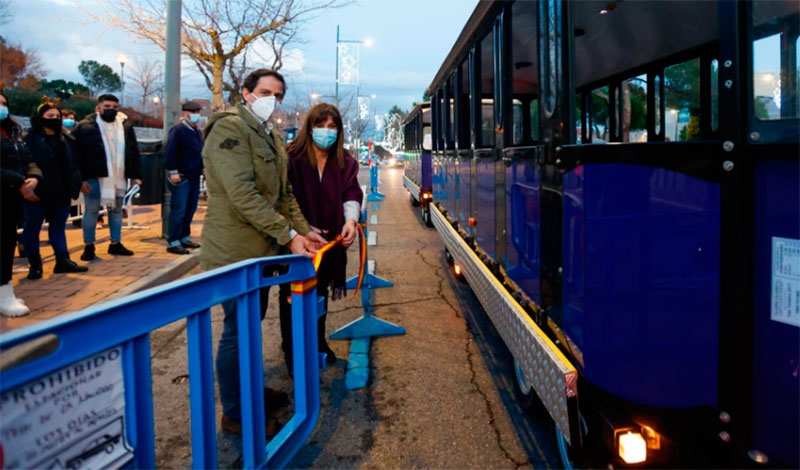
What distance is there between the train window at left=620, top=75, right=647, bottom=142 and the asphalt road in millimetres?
2171

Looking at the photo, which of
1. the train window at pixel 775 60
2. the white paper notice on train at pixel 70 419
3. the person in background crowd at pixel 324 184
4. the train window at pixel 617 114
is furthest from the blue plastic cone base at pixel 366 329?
the train window at pixel 775 60

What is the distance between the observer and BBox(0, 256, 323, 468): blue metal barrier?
4.36 feet

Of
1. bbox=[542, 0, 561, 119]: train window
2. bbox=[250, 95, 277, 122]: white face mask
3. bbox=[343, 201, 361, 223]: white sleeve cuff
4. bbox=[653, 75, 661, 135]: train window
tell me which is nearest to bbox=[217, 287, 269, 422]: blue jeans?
bbox=[250, 95, 277, 122]: white face mask

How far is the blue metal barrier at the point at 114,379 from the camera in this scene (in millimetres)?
1329

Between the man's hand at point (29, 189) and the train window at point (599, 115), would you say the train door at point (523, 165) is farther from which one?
the man's hand at point (29, 189)

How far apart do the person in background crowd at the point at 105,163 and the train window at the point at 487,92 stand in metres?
4.71

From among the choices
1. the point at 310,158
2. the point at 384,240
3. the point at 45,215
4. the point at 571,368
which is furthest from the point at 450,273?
the point at 571,368

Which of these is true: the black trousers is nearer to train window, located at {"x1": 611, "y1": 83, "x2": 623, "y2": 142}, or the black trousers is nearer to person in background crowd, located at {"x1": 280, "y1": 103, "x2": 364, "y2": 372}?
person in background crowd, located at {"x1": 280, "y1": 103, "x2": 364, "y2": 372}

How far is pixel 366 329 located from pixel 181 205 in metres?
4.11

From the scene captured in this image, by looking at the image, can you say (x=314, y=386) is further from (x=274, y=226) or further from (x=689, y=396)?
(x=689, y=396)

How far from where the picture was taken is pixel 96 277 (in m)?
6.29

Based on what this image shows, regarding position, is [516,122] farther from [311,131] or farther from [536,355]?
[536,355]

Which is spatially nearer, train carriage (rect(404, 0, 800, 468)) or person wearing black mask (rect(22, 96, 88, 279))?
train carriage (rect(404, 0, 800, 468))

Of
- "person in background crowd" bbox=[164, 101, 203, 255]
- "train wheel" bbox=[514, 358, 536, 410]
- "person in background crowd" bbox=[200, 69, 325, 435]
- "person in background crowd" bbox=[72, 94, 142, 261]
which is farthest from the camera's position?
"person in background crowd" bbox=[164, 101, 203, 255]
